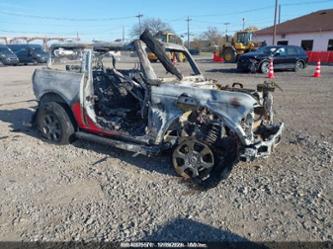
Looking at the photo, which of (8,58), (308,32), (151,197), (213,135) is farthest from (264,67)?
(308,32)

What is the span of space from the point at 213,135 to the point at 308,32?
36981 millimetres

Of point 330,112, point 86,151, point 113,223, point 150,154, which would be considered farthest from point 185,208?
point 330,112

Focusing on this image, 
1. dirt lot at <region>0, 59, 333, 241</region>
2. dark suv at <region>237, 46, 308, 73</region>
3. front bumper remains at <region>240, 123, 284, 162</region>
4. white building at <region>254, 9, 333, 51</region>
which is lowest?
dirt lot at <region>0, 59, 333, 241</region>

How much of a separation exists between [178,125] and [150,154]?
0.60 m

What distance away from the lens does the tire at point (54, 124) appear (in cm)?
562

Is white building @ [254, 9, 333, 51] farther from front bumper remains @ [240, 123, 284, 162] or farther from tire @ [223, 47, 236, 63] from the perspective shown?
front bumper remains @ [240, 123, 284, 162]

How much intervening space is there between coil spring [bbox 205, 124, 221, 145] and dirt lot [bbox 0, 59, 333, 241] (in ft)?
1.99

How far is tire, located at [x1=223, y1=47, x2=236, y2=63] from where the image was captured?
93.4ft

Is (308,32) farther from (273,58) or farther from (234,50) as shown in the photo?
(273,58)

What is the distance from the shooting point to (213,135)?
14.0 ft

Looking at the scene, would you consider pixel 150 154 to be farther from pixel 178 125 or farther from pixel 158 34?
pixel 158 34

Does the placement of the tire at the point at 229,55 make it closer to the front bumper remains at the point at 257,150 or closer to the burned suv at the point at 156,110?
the burned suv at the point at 156,110

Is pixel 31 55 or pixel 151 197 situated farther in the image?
pixel 31 55

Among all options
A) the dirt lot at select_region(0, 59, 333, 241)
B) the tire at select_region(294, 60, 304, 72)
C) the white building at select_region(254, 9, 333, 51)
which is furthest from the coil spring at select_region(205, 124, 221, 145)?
the white building at select_region(254, 9, 333, 51)
